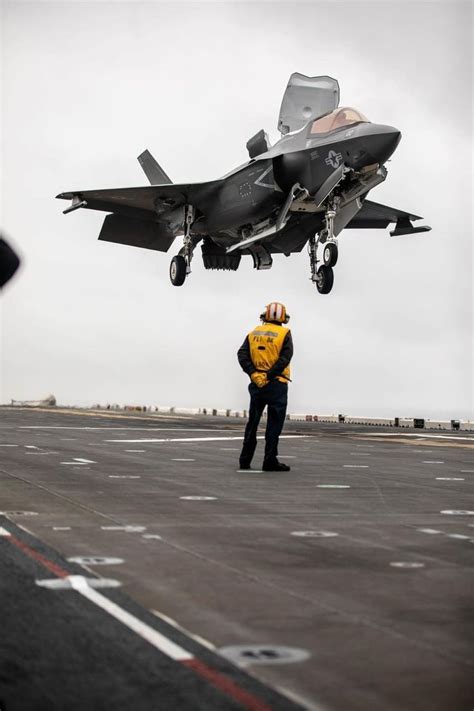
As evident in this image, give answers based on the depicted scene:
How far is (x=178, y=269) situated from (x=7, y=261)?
131ft

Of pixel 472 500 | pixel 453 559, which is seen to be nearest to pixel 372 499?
pixel 472 500

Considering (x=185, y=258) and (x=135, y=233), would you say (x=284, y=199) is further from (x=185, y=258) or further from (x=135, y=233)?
(x=135, y=233)

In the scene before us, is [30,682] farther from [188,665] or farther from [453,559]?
[453,559]

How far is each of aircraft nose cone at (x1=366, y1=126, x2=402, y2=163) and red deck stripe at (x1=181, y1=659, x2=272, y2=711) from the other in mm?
31050

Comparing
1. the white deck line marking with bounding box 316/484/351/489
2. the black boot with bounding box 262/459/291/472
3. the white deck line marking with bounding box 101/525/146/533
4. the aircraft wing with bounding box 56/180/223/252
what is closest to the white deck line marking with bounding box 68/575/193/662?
the white deck line marking with bounding box 101/525/146/533

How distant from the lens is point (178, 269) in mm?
43812

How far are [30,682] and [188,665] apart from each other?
2.26 ft

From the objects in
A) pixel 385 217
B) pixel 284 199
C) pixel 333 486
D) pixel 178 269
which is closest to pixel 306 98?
pixel 284 199

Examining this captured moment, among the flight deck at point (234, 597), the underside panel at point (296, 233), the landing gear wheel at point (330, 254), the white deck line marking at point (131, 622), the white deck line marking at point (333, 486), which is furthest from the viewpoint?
the underside panel at point (296, 233)

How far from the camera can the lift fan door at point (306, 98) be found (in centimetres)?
3944

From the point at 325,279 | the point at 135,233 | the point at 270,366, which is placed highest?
the point at 135,233

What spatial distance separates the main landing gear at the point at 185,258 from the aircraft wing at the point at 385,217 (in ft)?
30.9

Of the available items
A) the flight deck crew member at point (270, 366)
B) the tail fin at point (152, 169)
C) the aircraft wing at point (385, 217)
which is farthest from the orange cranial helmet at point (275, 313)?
the tail fin at point (152, 169)

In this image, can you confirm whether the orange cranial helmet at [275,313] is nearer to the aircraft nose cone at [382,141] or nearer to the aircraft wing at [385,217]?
the aircraft nose cone at [382,141]
